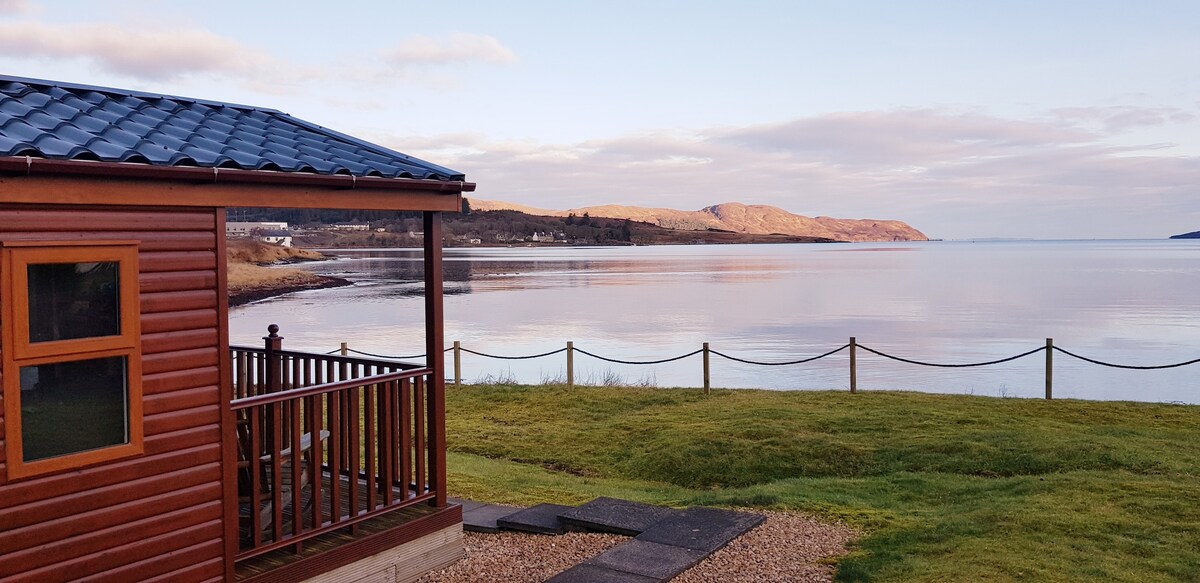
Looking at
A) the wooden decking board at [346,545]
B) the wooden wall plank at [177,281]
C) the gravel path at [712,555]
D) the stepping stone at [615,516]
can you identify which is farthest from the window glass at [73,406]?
the stepping stone at [615,516]

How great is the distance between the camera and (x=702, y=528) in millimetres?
7164

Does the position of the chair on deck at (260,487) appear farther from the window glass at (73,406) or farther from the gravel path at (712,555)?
the gravel path at (712,555)

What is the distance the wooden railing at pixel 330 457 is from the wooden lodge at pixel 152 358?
0.07 ft

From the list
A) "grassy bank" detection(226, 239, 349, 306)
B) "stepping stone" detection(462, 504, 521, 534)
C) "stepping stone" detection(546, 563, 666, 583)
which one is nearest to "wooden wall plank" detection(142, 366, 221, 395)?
"stepping stone" detection(546, 563, 666, 583)

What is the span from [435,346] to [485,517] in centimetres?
202

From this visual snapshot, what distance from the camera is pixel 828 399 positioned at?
14664mm

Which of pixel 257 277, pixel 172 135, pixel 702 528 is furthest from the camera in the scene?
pixel 257 277

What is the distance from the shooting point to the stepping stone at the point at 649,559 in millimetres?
6141

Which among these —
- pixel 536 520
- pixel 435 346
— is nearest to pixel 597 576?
pixel 536 520

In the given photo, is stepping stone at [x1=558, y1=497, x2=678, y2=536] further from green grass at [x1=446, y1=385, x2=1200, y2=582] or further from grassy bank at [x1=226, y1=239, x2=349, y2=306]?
grassy bank at [x1=226, y1=239, x2=349, y2=306]

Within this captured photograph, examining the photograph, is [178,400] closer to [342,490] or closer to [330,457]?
[330,457]

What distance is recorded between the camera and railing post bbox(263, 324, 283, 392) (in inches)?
306

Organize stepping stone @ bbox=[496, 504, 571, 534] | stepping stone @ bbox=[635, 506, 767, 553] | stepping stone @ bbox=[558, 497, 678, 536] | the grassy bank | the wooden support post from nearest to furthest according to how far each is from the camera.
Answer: the wooden support post
stepping stone @ bbox=[635, 506, 767, 553]
stepping stone @ bbox=[558, 497, 678, 536]
stepping stone @ bbox=[496, 504, 571, 534]
the grassy bank

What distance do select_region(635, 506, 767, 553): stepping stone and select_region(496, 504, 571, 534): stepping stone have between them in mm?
839
